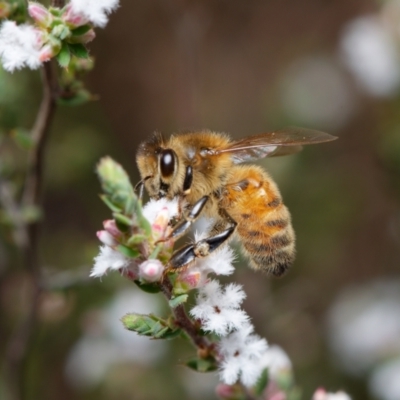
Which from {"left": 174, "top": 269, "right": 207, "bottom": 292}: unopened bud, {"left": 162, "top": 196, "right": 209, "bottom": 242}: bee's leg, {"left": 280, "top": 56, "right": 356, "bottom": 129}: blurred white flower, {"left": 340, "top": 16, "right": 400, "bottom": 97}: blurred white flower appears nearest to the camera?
{"left": 174, "top": 269, "right": 207, "bottom": 292}: unopened bud

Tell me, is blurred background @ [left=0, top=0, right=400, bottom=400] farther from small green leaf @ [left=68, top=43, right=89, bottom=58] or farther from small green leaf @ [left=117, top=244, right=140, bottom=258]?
small green leaf @ [left=117, top=244, right=140, bottom=258]

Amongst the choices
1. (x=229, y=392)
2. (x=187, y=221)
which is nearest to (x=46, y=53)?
(x=187, y=221)

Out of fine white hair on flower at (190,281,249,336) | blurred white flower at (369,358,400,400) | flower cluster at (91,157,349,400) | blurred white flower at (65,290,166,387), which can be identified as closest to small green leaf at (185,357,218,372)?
flower cluster at (91,157,349,400)

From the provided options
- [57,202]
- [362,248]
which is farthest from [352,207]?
[57,202]

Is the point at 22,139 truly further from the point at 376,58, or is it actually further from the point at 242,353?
the point at 376,58

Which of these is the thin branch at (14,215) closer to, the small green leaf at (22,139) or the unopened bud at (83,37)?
the small green leaf at (22,139)

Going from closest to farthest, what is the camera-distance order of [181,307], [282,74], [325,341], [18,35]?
[181,307] → [18,35] → [325,341] → [282,74]

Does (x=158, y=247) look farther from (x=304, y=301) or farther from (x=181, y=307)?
(x=304, y=301)
